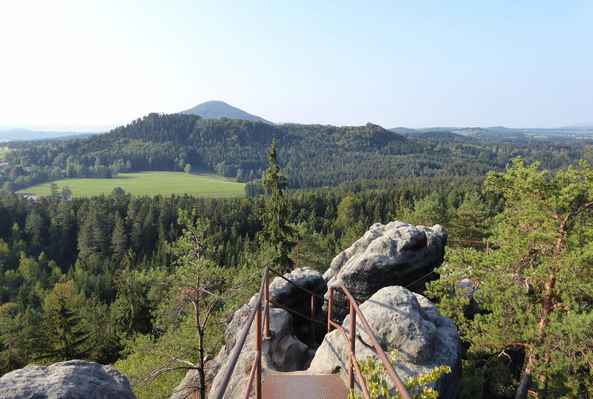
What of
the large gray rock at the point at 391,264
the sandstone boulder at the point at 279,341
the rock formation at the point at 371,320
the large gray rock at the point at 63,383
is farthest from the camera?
the large gray rock at the point at 391,264

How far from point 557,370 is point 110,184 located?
20672cm

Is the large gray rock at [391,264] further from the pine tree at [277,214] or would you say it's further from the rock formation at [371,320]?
the pine tree at [277,214]

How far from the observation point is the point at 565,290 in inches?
462

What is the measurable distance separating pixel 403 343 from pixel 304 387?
228 centimetres

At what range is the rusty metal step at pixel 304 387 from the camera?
7.38 metres

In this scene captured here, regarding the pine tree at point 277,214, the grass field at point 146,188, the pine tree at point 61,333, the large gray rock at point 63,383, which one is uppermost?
the large gray rock at point 63,383

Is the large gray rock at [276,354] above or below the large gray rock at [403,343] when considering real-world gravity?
below

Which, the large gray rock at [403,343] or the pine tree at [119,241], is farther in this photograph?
the pine tree at [119,241]

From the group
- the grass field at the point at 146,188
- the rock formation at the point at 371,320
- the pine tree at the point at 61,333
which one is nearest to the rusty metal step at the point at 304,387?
the rock formation at the point at 371,320

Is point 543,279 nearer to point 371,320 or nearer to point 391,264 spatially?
point 391,264

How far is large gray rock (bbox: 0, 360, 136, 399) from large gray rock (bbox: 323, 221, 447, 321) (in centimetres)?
1204

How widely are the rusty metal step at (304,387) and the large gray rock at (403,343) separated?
420mm

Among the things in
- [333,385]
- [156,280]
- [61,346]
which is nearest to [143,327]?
[61,346]

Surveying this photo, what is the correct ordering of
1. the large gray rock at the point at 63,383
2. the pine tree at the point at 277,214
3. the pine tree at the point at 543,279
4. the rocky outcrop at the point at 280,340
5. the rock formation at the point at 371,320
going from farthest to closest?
the pine tree at the point at 277,214 → the pine tree at the point at 543,279 → the rocky outcrop at the point at 280,340 → the rock formation at the point at 371,320 → the large gray rock at the point at 63,383
